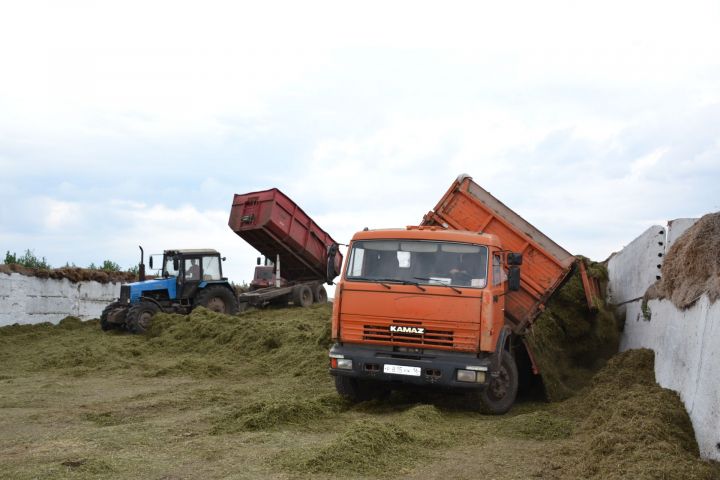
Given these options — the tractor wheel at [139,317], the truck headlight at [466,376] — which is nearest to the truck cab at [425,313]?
the truck headlight at [466,376]

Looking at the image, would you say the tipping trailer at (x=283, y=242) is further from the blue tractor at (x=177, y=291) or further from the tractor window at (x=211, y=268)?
the blue tractor at (x=177, y=291)

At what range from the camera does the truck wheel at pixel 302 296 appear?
24.1 metres

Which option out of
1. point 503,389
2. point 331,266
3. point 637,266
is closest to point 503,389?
point 503,389

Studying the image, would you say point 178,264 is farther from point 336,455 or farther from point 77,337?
point 336,455

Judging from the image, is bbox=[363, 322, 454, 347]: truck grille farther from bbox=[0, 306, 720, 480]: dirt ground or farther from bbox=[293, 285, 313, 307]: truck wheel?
bbox=[293, 285, 313, 307]: truck wheel

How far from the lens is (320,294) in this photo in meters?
25.1

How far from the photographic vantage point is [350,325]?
9234mm

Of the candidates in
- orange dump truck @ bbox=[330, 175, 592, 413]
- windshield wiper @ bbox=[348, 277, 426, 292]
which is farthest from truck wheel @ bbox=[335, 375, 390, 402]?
windshield wiper @ bbox=[348, 277, 426, 292]

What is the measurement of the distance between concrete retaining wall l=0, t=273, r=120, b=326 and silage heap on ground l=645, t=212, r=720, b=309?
18574 mm

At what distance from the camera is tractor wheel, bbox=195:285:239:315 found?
2072 cm

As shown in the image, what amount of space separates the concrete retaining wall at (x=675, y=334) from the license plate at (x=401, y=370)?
9.57ft

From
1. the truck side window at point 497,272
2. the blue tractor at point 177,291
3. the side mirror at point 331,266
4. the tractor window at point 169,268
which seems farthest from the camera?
the tractor window at point 169,268

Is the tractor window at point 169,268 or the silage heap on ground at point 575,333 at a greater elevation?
the tractor window at point 169,268

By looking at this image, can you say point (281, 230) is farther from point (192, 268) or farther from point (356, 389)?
point (356, 389)
